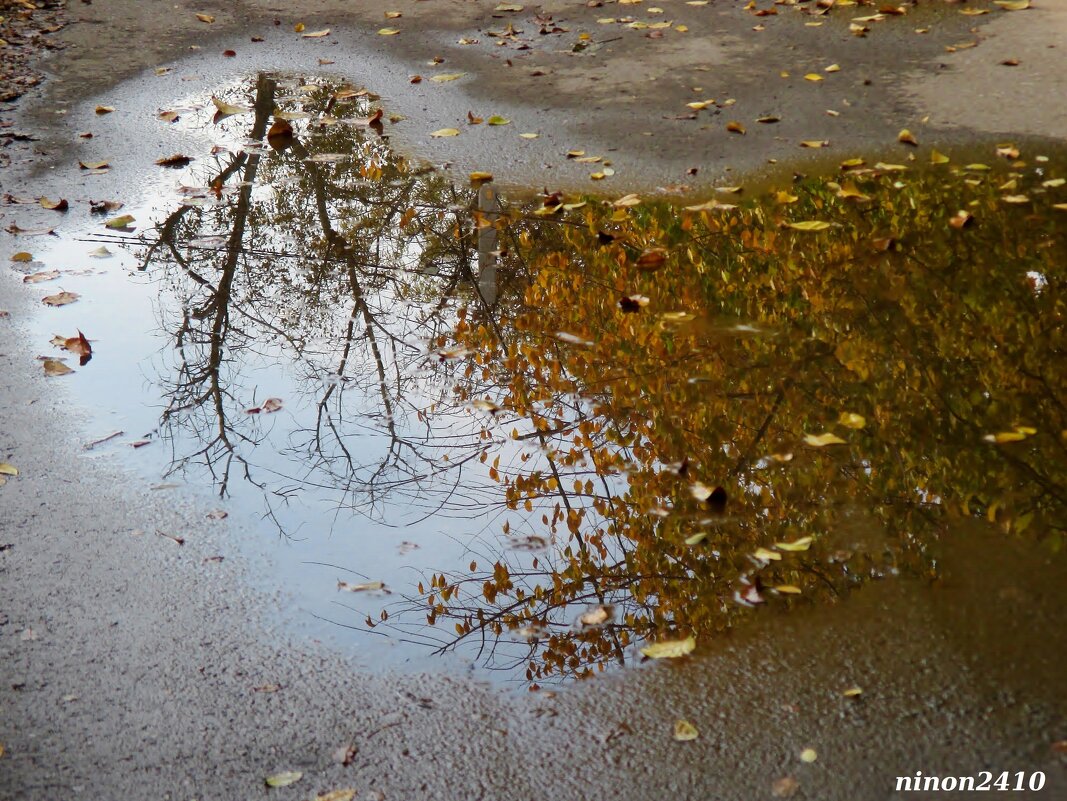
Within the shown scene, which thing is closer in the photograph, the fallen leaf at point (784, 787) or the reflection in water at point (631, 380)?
the fallen leaf at point (784, 787)

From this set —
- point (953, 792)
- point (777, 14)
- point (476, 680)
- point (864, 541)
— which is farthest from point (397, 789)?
point (777, 14)

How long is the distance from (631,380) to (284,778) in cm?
192

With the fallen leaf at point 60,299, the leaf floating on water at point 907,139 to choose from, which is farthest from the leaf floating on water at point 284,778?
the leaf floating on water at point 907,139

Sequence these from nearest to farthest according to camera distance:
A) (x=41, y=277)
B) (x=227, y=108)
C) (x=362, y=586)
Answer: (x=362, y=586)
(x=41, y=277)
(x=227, y=108)

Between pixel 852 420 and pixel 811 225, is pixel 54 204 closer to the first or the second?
pixel 811 225

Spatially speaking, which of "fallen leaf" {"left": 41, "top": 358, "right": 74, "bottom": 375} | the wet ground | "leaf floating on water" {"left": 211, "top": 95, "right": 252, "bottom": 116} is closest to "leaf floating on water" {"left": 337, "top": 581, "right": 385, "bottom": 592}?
the wet ground

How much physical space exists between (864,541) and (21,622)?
7.74 ft

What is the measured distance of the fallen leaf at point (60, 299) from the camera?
4.39 m

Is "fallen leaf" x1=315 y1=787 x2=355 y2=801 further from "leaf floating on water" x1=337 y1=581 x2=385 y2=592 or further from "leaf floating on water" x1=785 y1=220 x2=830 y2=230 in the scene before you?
"leaf floating on water" x1=785 y1=220 x2=830 y2=230

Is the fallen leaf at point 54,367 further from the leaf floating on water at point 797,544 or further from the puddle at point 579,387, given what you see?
the leaf floating on water at point 797,544

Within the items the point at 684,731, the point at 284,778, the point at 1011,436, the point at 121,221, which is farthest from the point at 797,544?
the point at 121,221

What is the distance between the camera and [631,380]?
3598 mm

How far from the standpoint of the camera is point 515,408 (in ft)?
11.7

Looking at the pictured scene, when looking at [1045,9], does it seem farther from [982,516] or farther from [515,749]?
[515,749]
